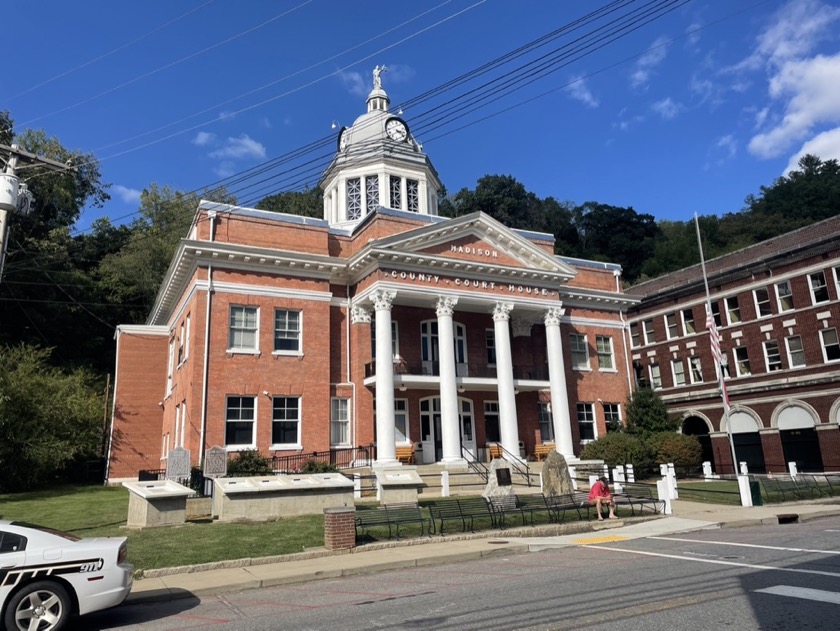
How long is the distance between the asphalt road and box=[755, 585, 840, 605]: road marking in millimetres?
20

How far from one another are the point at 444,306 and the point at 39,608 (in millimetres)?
23203

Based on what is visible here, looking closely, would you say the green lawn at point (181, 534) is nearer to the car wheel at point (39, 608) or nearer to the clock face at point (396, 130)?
the car wheel at point (39, 608)

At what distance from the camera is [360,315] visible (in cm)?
3073

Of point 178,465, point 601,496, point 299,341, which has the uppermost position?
point 299,341

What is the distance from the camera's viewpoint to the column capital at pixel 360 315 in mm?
30719

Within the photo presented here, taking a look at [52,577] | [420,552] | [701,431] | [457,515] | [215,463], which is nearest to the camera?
[52,577]

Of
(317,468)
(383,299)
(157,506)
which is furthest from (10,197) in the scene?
(383,299)

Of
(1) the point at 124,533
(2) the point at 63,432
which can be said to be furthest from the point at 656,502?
(2) the point at 63,432

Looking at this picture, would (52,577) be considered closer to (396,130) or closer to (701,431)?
(396,130)

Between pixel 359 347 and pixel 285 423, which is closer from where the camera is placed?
pixel 285 423

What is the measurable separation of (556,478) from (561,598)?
517 inches

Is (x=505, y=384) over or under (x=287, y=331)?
under

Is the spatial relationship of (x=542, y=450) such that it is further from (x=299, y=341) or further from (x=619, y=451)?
(x=299, y=341)

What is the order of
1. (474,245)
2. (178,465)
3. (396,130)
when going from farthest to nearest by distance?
(396,130), (474,245), (178,465)
